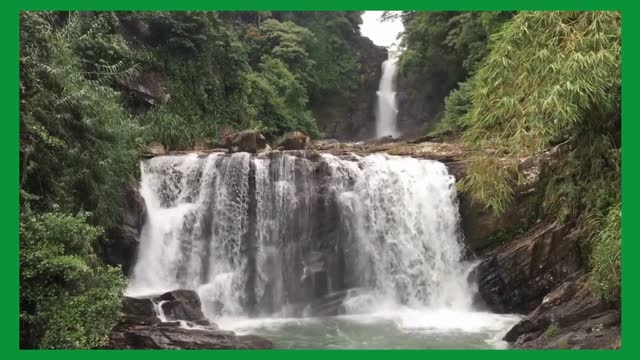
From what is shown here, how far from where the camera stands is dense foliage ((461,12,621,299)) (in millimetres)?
6125

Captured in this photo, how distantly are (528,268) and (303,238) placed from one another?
4625 millimetres

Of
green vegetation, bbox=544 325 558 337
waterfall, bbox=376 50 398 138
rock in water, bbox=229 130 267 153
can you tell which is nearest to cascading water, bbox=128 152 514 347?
rock in water, bbox=229 130 267 153

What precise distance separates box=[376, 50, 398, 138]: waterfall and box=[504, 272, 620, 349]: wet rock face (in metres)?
17.5

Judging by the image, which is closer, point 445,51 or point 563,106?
point 563,106

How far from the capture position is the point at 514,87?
21.8 ft

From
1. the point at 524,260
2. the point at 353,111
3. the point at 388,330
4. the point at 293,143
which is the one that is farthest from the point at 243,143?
the point at 353,111

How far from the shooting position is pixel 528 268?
10.9 meters

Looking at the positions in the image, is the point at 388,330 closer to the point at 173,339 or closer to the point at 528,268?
the point at 528,268

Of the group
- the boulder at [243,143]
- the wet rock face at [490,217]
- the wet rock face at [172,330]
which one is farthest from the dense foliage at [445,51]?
the wet rock face at [172,330]

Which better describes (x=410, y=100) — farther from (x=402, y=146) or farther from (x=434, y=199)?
(x=434, y=199)

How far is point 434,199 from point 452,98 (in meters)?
6.52

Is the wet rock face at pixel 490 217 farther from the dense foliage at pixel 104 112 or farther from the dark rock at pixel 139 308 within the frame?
the dense foliage at pixel 104 112

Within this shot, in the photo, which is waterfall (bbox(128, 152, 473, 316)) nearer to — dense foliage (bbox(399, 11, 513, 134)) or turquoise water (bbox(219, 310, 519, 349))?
turquoise water (bbox(219, 310, 519, 349))

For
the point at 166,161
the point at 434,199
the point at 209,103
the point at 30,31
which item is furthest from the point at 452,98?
the point at 30,31
